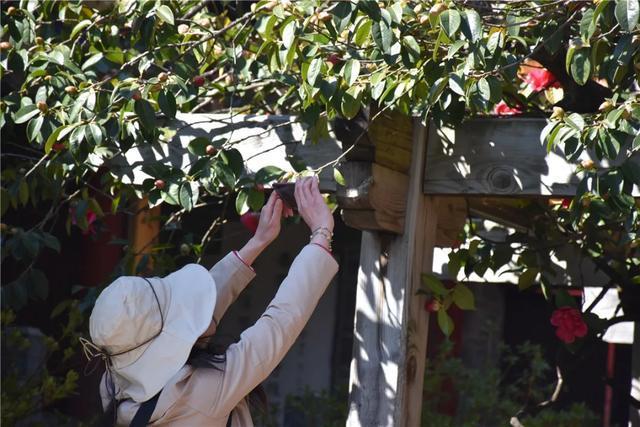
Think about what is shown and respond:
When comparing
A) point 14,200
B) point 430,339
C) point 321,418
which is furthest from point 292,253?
point 14,200

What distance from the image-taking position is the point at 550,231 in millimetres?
3455

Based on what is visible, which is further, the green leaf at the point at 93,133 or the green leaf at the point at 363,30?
the green leaf at the point at 93,133

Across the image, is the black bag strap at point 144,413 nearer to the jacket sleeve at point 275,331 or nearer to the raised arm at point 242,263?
the jacket sleeve at point 275,331

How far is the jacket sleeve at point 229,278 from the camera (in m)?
2.64

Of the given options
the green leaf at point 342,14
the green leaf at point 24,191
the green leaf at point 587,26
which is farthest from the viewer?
the green leaf at point 24,191

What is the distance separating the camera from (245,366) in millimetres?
2254

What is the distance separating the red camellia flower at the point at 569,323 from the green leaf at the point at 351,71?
3.41ft

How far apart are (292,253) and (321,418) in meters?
1.96

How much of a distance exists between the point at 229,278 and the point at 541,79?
3.93ft

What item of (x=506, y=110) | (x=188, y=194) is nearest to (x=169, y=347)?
(x=188, y=194)

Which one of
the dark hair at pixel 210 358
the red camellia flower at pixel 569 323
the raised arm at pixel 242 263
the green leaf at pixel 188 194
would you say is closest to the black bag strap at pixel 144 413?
the dark hair at pixel 210 358

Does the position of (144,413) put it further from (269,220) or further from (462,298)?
(462,298)

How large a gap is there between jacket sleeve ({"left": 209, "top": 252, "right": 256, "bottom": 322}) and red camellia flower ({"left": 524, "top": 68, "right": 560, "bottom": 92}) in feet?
3.65

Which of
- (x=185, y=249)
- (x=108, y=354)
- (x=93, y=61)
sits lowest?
(x=108, y=354)
